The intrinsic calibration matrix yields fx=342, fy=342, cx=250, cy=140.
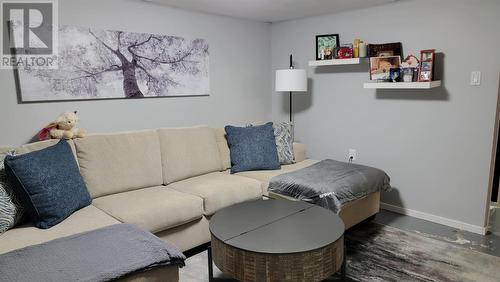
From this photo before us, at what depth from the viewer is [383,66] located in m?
3.27

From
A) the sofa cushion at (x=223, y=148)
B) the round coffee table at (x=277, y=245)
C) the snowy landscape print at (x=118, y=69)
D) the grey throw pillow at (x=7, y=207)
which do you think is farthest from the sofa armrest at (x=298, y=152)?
the grey throw pillow at (x=7, y=207)

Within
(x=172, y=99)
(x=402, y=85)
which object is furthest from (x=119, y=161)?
(x=402, y=85)

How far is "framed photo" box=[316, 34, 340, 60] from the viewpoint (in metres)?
3.69

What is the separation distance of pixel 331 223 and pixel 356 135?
1.87 m

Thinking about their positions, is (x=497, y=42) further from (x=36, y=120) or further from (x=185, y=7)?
(x=36, y=120)

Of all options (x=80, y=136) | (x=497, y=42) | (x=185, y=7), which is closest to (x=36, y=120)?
(x=80, y=136)

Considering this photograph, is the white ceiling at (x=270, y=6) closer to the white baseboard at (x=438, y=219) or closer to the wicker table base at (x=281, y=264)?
the white baseboard at (x=438, y=219)

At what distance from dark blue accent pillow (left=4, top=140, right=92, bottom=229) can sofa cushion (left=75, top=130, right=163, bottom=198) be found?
282 millimetres

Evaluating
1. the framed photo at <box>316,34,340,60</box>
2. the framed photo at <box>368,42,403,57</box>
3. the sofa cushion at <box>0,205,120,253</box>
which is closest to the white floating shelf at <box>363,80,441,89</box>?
the framed photo at <box>368,42,403,57</box>

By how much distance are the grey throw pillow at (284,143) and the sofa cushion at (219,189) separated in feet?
1.90

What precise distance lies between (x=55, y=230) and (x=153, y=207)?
584mm

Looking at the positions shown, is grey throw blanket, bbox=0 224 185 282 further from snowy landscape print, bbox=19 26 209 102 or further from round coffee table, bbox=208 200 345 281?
snowy landscape print, bbox=19 26 209 102

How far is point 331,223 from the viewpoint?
205 cm

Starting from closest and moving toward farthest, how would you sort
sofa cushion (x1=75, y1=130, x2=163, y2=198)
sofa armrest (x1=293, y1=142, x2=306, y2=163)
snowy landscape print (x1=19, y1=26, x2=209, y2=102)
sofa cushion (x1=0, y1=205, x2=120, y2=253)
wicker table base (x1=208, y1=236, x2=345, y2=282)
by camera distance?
wicker table base (x1=208, y1=236, x2=345, y2=282) → sofa cushion (x1=0, y1=205, x2=120, y2=253) → sofa cushion (x1=75, y1=130, x2=163, y2=198) → snowy landscape print (x1=19, y1=26, x2=209, y2=102) → sofa armrest (x1=293, y1=142, x2=306, y2=163)
